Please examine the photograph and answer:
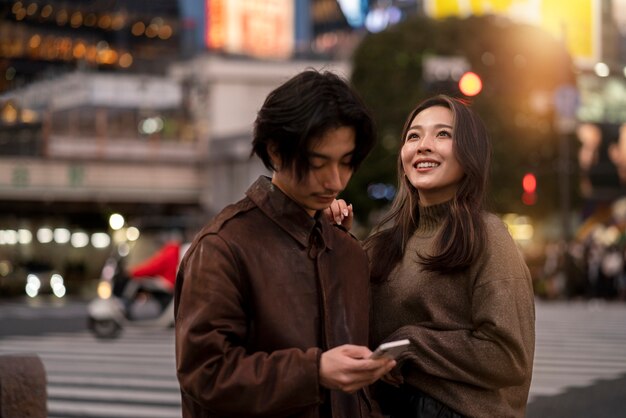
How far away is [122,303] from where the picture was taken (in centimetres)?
1916

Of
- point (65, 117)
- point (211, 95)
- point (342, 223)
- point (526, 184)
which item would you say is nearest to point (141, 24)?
point (211, 95)

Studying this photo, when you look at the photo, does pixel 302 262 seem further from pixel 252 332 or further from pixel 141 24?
pixel 141 24

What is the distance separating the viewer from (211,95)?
55.3 meters

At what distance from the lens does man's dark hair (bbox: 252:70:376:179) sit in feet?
9.36

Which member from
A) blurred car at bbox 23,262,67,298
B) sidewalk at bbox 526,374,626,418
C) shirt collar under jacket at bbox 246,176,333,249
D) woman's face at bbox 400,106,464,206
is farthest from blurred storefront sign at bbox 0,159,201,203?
shirt collar under jacket at bbox 246,176,333,249

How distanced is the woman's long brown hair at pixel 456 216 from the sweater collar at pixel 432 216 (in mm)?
33

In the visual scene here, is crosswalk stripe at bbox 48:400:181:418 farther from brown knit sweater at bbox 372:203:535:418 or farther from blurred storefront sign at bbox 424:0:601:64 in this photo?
blurred storefront sign at bbox 424:0:601:64

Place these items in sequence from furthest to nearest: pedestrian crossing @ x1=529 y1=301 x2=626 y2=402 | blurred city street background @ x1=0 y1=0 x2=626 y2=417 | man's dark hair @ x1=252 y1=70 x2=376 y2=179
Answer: blurred city street background @ x1=0 y1=0 x2=626 y2=417, pedestrian crossing @ x1=529 y1=301 x2=626 y2=402, man's dark hair @ x1=252 y1=70 x2=376 y2=179

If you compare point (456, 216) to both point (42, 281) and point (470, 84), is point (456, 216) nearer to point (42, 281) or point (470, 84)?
point (470, 84)

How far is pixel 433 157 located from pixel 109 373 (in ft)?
33.5

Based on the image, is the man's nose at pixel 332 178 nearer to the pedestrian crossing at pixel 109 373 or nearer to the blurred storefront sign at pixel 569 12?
the pedestrian crossing at pixel 109 373

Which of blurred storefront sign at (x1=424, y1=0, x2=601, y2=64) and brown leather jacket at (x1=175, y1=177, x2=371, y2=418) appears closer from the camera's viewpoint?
brown leather jacket at (x1=175, y1=177, x2=371, y2=418)

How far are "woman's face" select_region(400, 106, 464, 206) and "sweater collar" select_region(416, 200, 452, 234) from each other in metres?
0.02

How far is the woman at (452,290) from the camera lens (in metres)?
3.51
